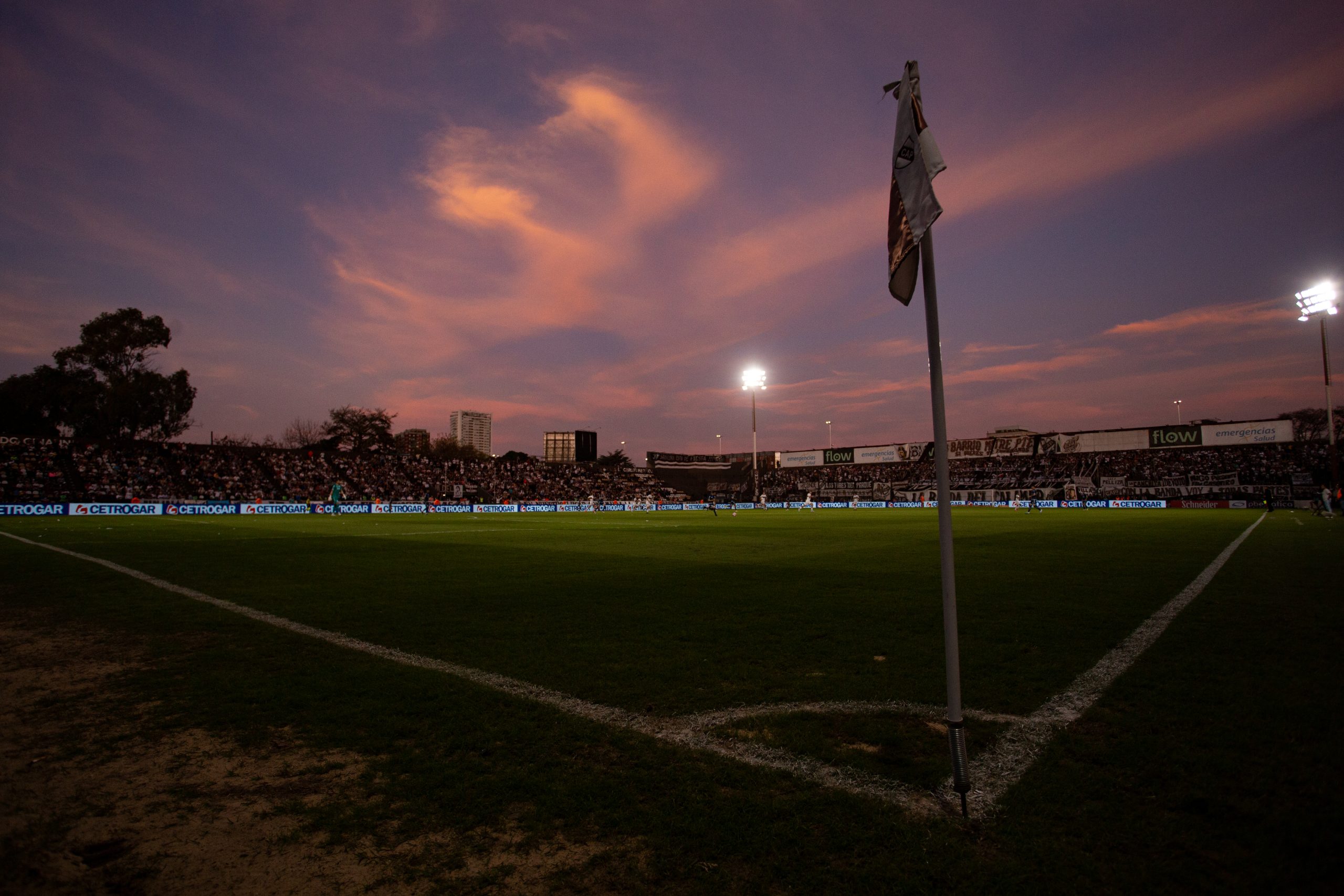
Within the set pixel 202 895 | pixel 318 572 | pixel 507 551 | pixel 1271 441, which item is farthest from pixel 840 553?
pixel 1271 441

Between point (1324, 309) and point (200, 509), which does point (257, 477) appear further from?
point (1324, 309)

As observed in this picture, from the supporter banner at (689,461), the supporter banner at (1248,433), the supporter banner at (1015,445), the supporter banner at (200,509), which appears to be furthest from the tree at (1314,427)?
the supporter banner at (200,509)

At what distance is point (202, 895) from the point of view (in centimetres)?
226

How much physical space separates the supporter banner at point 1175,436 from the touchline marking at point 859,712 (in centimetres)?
7620

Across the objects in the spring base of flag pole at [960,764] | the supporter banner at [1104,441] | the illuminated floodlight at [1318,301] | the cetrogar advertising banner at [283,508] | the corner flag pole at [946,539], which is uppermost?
the illuminated floodlight at [1318,301]

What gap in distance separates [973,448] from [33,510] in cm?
8463

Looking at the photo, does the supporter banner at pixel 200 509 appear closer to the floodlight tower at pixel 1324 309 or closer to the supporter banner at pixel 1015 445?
the floodlight tower at pixel 1324 309

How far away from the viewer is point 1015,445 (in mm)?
74875

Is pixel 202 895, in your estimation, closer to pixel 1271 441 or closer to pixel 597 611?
pixel 597 611

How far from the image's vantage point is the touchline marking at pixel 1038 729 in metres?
2.96

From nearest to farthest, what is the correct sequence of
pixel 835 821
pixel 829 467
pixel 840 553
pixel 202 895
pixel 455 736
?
pixel 202 895, pixel 835 821, pixel 455 736, pixel 840 553, pixel 829 467

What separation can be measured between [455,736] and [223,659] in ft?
10.3

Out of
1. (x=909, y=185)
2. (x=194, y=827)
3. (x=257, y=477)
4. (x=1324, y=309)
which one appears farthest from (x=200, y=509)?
(x=1324, y=309)

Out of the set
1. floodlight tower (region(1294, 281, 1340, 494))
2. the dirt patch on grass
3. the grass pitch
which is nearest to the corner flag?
the grass pitch
